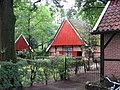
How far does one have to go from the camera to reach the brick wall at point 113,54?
12.2 metres

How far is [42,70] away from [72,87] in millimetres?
1982

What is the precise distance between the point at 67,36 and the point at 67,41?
829mm

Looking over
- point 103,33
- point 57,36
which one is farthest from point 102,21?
point 57,36

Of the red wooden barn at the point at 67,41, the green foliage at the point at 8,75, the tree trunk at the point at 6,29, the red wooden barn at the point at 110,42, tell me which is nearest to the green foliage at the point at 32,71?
the green foliage at the point at 8,75

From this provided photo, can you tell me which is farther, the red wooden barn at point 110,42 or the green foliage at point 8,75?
the red wooden barn at point 110,42

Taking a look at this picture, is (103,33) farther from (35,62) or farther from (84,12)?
(84,12)

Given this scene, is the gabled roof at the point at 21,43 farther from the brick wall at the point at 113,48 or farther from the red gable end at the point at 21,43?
the brick wall at the point at 113,48

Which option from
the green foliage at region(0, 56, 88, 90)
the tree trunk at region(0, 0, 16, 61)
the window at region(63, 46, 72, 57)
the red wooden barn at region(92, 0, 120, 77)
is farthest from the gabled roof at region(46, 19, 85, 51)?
the tree trunk at region(0, 0, 16, 61)

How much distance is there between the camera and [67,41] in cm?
3919

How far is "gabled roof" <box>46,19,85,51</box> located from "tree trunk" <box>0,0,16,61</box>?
26.2 metres

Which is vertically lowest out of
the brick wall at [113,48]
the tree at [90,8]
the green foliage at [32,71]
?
the green foliage at [32,71]

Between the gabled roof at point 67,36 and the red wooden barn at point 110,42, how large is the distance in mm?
24490

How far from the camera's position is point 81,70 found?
68.4 feet

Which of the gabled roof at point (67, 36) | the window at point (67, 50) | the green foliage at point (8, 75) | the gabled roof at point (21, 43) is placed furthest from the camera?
the gabled roof at point (21, 43)
